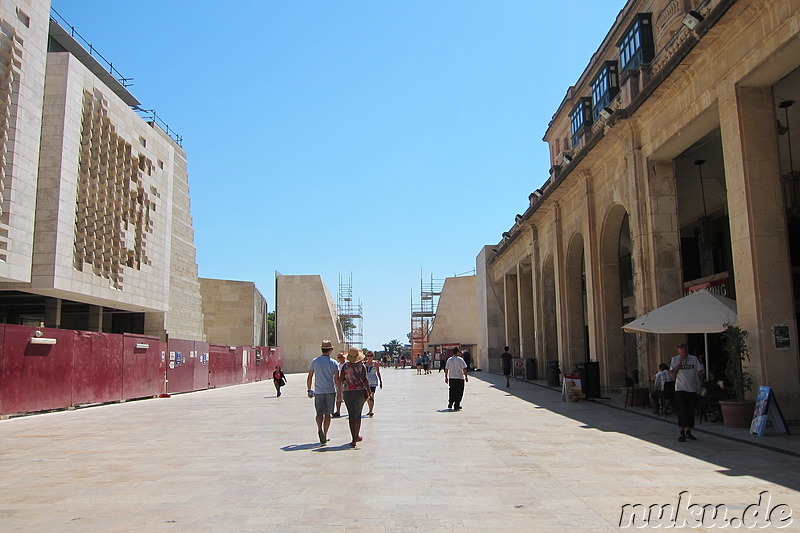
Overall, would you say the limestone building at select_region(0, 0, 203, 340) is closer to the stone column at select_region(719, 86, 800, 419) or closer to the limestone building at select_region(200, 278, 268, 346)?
the limestone building at select_region(200, 278, 268, 346)

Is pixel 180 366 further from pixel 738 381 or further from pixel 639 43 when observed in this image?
pixel 738 381

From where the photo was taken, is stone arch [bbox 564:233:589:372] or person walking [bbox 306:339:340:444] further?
stone arch [bbox 564:233:589:372]

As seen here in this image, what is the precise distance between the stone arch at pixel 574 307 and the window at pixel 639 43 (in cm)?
726

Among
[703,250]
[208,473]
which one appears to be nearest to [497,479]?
[208,473]

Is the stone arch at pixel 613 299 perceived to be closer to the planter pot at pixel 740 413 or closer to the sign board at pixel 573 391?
the sign board at pixel 573 391

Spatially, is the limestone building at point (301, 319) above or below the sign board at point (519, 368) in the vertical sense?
above

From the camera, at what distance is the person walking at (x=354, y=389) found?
9.77m

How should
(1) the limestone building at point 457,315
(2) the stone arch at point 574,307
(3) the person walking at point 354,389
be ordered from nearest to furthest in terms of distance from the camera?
(3) the person walking at point 354,389 < (2) the stone arch at point 574,307 < (1) the limestone building at point 457,315

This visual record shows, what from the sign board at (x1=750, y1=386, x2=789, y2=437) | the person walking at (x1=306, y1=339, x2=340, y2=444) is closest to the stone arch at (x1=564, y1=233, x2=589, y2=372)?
the sign board at (x1=750, y1=386, x2=789, y2=437)

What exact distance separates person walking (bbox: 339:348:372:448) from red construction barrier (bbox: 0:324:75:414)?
10.0m

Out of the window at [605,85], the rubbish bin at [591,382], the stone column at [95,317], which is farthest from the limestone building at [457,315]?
the rubbish bin at [591,382]

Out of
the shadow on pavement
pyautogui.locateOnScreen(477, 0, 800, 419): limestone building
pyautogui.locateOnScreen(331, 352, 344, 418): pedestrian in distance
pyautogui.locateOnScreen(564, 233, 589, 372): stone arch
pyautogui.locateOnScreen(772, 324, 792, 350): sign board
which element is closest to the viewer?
the shadow on pavement

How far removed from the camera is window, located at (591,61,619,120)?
21.1 meters

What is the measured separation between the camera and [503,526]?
16.8ft
